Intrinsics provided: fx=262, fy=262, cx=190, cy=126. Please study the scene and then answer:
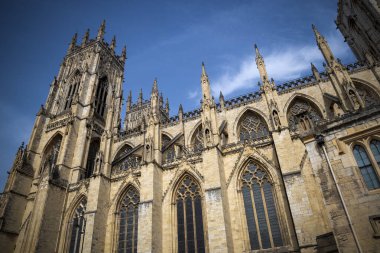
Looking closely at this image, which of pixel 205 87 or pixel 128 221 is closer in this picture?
pixel 128 221

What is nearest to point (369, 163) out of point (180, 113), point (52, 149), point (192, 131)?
point (192, 131)

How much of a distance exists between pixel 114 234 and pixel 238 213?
7320 millimetres

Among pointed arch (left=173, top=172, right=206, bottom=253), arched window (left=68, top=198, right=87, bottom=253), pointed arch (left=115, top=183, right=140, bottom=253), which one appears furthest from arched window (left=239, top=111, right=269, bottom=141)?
arched window (left=68, top=198, right=87, bottom=253)

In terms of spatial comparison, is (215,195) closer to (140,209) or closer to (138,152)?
(140,209)

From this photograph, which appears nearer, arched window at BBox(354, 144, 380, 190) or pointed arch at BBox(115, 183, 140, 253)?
arched window at BBox(354, 144, 380, 190)

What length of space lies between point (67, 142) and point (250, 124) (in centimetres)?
1454

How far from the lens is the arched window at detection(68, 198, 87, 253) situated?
52.1 feet

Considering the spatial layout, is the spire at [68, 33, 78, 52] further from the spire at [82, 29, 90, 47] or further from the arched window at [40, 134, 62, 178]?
the arched window at [40, 134, 62, 178]

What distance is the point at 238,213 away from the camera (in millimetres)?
12328

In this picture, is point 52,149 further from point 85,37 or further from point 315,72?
point 315,72

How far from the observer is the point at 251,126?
19297mm

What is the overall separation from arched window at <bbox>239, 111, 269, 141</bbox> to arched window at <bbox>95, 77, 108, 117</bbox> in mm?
15268

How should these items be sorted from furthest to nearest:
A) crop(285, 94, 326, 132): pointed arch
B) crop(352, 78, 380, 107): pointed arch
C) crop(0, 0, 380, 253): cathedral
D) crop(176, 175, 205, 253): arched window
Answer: crop(285, 94, 326, 132): pointed arch → crop(352, 78, 380, 107): pointed arch → crop(176, 175, 205, 253): arched window → crop(0, 0, 380, 253): cathedral

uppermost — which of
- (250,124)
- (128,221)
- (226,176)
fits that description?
(250,124)
